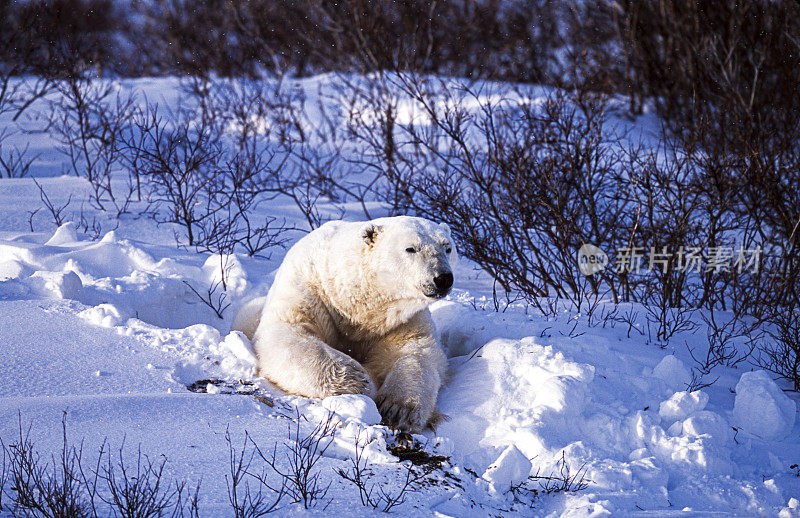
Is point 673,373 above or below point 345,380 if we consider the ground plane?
below

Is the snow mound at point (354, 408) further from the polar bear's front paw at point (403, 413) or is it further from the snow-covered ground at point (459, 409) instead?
the polar bear's front paw at point (403, 413)

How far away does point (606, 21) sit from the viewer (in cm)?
1010

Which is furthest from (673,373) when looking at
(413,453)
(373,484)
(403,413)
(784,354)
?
(373,484)

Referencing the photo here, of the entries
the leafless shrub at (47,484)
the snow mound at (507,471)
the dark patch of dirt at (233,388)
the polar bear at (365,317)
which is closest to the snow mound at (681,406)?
the snow mound at (507,471)

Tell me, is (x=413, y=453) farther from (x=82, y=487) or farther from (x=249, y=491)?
(x=82, y=487)

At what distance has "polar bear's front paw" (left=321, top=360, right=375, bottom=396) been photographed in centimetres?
254

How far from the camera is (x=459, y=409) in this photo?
272cm

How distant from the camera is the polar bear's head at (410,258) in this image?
263cm

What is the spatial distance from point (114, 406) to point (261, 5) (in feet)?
33.8

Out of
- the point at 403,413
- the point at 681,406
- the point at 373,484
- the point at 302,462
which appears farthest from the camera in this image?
the point at 681,406

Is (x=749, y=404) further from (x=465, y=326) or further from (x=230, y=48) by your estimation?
(x=230, y=48)

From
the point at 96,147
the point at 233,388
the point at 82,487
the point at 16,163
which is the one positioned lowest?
the point at 233,388

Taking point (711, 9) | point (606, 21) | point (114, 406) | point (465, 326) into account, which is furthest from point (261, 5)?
point (114, 406)

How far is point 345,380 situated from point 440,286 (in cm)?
49
